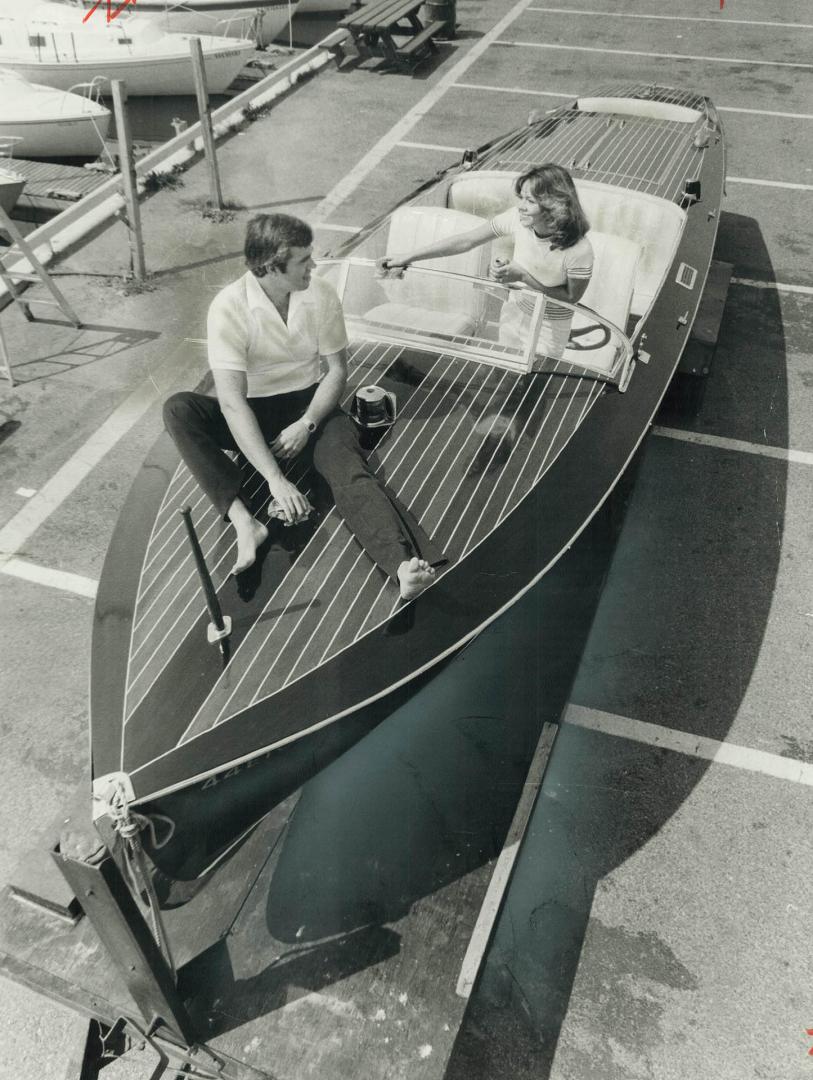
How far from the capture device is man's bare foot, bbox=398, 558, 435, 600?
8.78 ft

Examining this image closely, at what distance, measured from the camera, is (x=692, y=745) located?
3.37 metres

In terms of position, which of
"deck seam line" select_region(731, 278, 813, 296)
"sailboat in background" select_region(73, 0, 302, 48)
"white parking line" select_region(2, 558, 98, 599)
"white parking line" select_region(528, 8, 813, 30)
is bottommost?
"white parking line" select_region(2, 558, 98, 599)

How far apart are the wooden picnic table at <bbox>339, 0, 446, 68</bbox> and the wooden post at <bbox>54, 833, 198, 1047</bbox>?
35.8ft

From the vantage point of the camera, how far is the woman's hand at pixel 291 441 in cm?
301

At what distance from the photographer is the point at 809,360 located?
223 inches

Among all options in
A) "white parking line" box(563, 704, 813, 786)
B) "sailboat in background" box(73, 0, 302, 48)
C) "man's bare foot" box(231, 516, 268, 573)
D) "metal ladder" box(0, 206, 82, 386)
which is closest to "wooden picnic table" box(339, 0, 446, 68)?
"sailboat in background" box(73, 0, 302, 48)

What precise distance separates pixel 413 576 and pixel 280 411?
2.97 feet

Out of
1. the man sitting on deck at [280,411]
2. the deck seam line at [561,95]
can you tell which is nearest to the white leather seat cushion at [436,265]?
the man sitting on deck at [280,411]

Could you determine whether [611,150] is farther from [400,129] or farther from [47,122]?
[47,122]

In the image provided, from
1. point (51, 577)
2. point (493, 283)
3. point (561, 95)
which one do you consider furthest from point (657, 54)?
point (51, 577)

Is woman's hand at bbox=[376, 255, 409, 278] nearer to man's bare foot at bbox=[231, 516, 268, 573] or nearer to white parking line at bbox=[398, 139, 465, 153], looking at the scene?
man's bare foot at bbox=[231, 516, 268, 573]

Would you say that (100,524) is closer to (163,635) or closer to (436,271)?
(163,635)

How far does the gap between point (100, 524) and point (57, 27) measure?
10.0 meters

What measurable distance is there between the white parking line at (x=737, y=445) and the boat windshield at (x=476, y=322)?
56.4 inches
